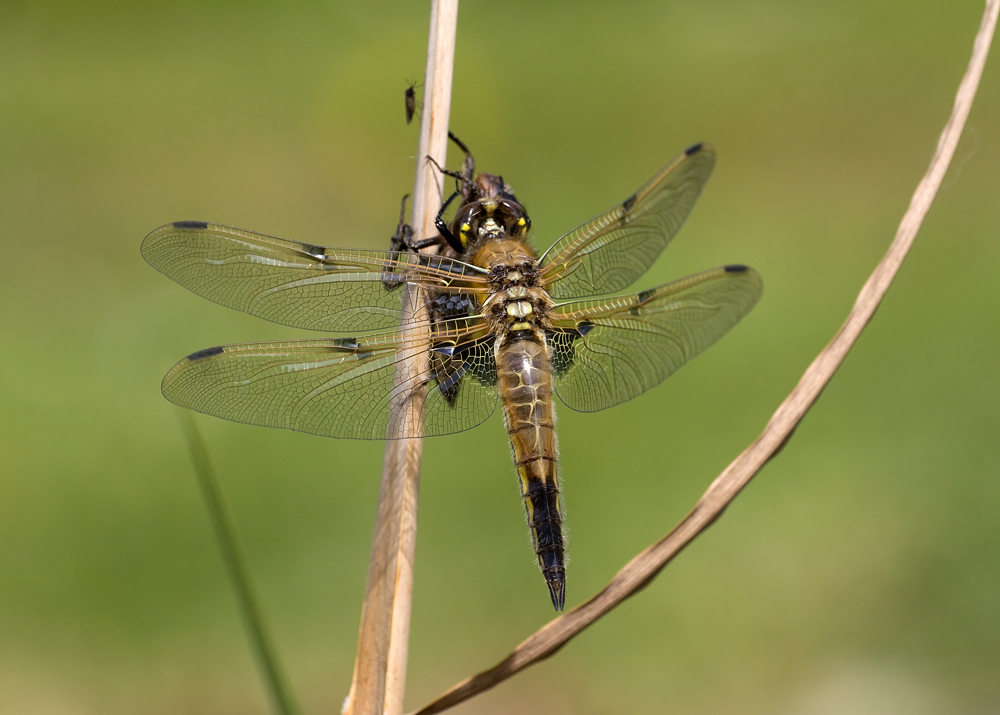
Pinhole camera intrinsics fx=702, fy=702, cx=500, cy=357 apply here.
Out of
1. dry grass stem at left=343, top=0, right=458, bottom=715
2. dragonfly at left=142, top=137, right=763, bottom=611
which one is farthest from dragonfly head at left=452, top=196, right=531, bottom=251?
dry grass stem at left=343, top=0, right=458, bottom=715

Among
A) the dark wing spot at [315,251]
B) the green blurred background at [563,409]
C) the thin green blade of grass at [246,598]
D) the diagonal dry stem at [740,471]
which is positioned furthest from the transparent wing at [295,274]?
the green blurred background at [563,409]

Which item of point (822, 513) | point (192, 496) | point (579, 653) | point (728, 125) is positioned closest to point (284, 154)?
point (192, 496)

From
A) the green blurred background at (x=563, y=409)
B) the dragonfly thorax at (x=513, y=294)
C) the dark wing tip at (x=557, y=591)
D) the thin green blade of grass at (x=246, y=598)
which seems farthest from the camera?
the green blurred background at (x=563, y=409)

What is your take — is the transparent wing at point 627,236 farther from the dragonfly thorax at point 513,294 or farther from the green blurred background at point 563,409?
the green blurred background at point 563,409

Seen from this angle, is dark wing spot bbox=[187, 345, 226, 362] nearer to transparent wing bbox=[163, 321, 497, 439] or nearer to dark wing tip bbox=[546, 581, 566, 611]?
transparent wing bbox=[163, 321, 497, 439]

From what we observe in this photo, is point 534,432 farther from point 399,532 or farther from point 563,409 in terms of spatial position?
point 563,409
